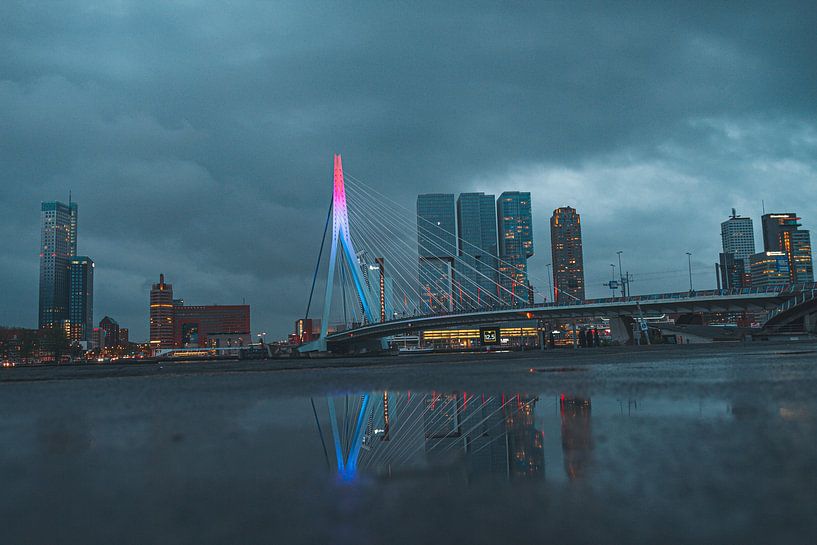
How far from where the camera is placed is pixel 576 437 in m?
7.41

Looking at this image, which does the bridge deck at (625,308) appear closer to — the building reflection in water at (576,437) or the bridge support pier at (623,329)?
the bridge support pier at (623,329)

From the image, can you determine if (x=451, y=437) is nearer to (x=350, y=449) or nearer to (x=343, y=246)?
(x=350, y=449)

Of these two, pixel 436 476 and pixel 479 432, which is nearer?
pixel 436 476

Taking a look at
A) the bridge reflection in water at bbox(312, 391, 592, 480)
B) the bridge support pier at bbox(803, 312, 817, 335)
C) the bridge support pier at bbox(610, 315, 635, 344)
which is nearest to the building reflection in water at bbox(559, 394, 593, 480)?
the bridge reflection in water at bbox(312, 391, 592, 480)

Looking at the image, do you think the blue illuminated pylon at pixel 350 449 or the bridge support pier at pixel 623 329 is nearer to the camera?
the blue illuminated pylon at pixel 350 449

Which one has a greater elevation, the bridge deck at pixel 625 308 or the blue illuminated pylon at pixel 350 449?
the bridge deck at pixel 625 308

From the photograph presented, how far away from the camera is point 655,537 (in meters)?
3.71

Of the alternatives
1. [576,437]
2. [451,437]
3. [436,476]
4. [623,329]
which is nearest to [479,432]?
[451,437]

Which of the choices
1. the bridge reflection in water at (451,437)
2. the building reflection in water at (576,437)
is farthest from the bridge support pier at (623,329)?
the building reflection in water at (576,437)

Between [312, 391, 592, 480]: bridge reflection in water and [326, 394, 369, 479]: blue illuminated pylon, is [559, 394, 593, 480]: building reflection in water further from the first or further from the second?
[326, 394, 369, 479]: blue illuminated pylon

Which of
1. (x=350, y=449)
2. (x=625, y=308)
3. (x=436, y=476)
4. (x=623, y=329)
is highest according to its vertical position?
(x=625, y=308)

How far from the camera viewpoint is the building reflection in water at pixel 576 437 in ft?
18.9

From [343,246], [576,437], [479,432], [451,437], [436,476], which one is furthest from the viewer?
[343,246]

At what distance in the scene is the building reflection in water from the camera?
227 inches
